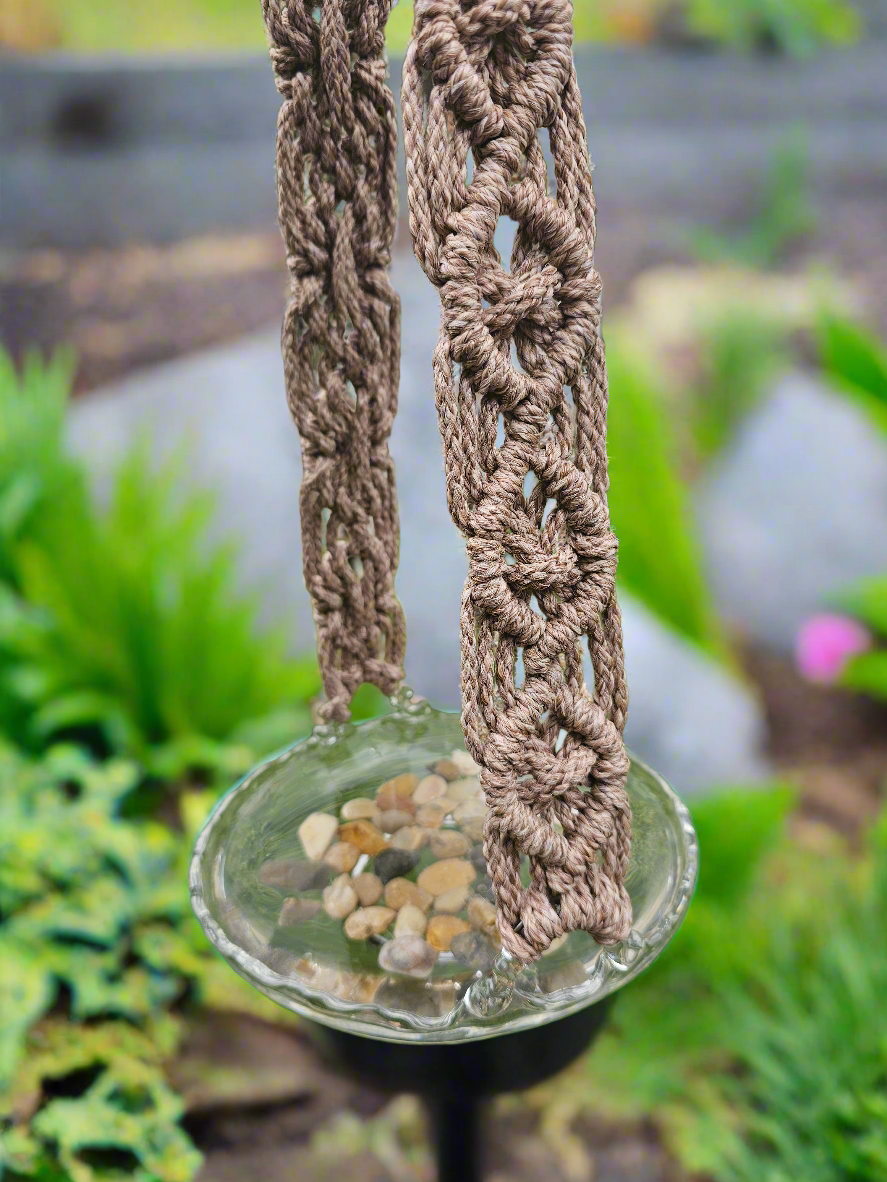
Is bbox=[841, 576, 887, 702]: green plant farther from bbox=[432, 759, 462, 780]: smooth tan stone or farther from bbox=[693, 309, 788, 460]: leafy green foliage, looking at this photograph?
bbox=[432, 759, 462, 780]: smooth tan stone

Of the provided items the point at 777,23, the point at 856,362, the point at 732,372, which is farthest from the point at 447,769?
the point at 777,23

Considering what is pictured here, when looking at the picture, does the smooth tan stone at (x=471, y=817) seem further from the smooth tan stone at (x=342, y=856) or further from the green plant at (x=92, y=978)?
the green plant at (x=92, y=978)

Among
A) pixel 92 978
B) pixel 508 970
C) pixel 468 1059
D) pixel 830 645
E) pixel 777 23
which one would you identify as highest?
pixel 777 23

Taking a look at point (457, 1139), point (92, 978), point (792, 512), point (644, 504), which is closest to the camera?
point (457, 1139)

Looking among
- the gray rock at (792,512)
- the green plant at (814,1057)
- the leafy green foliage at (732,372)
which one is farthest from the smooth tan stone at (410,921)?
the leafy green foliage at (732,372)

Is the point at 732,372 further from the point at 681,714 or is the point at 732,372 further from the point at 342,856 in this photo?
the point at 342,856

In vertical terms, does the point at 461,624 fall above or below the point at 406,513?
above
